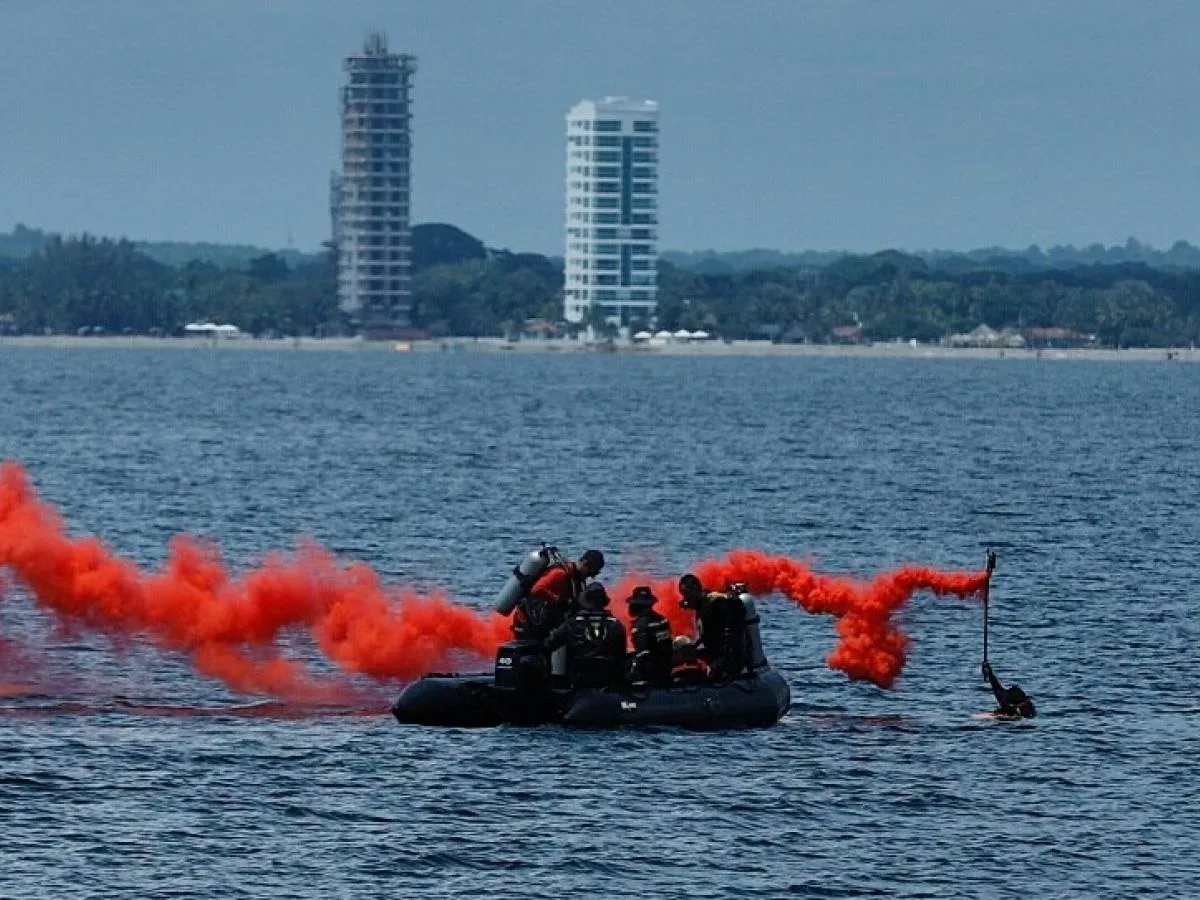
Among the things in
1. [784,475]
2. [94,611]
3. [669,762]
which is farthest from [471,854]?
[784,475]

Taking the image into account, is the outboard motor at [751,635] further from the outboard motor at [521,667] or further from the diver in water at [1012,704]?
the diver in water at [1012,704]

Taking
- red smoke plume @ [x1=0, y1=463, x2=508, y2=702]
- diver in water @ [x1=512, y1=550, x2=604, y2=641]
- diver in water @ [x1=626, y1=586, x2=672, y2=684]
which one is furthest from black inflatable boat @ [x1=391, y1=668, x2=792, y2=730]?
red smoke plume @ [x1=0, y1=463, x2=508, y2=702]

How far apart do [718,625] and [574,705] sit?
3448mm

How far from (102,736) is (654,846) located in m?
13.1

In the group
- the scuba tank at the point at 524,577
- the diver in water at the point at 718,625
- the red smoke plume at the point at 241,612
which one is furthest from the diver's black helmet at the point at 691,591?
the red smoke plume at the point at 241,612

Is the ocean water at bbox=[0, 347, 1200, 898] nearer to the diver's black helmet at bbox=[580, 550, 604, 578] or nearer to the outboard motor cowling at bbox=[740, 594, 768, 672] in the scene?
the outboard motor cowling at bbox=[740, 594, 768, 672]

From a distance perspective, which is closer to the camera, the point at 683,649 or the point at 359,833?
the point at 359,833

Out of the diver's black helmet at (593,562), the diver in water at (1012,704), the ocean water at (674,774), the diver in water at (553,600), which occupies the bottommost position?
the ocean water at (674,774)

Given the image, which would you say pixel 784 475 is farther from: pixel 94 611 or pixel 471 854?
pixel 471 854

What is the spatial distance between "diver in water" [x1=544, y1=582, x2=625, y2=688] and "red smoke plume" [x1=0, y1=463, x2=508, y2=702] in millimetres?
6043

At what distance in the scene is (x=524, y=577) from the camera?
182 feet

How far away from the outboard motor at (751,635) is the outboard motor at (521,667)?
14.0ft

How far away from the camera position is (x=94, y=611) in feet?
198

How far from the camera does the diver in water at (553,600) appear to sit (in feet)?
181
